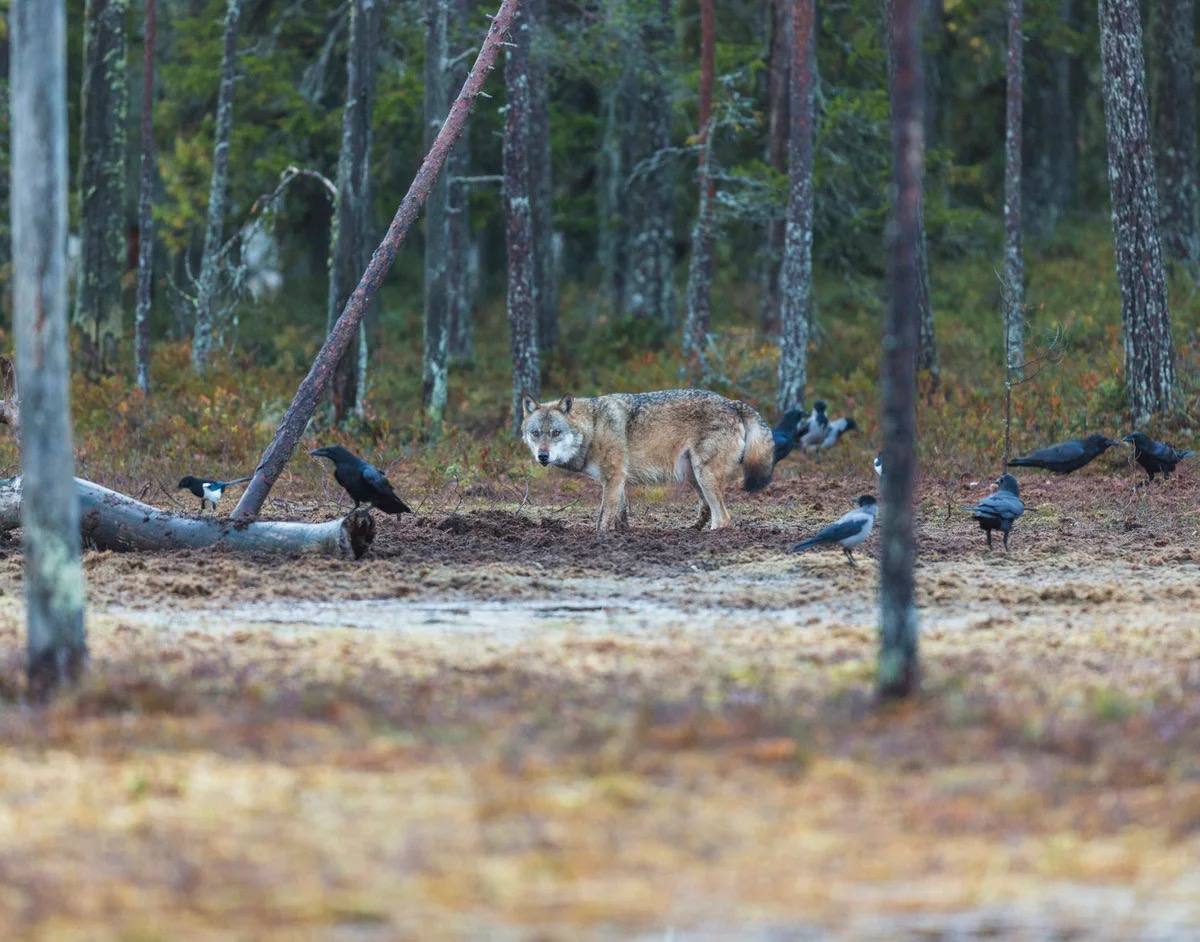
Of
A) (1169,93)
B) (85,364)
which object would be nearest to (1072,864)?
(85,364)

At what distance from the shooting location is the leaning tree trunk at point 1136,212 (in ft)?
79.7

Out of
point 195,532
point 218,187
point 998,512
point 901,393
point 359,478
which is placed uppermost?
point 218,187

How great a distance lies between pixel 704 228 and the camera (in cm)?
3306

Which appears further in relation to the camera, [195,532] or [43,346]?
[195,532]

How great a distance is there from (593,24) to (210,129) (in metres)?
10.9

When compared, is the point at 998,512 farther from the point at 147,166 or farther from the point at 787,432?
the point at 147,166

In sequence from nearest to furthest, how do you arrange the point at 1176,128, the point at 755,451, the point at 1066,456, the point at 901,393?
the point at 901,393, the point at 755,451, the point at 1066,456, the point at 1176,128

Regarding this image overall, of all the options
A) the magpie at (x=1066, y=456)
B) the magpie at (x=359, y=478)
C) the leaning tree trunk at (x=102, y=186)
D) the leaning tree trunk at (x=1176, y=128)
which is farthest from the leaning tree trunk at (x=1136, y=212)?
the leaning tree trunk at (x=102, y=186)

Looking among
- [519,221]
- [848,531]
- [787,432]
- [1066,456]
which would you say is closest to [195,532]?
[848,531]

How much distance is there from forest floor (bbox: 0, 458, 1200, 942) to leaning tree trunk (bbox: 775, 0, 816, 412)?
1432 centimetres

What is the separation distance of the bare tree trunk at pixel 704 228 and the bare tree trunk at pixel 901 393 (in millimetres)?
23007

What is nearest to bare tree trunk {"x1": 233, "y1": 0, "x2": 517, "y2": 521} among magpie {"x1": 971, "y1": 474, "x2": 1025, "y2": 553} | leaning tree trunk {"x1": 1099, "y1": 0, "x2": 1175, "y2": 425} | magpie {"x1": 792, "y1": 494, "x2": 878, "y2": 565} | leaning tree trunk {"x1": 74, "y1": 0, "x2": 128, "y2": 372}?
magpie {"x1": 792, "y1": 494, "x2": 878, "y2": 565}

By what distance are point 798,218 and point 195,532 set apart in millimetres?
14272

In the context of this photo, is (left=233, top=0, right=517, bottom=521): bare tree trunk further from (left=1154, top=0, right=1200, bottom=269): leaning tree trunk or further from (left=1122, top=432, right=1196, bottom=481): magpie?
(left=1154, top=0, right=1200, bottom=269): leaning tree trunk
